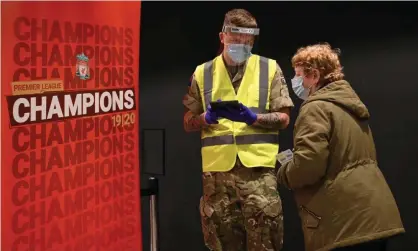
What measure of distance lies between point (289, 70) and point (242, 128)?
1.13 metres

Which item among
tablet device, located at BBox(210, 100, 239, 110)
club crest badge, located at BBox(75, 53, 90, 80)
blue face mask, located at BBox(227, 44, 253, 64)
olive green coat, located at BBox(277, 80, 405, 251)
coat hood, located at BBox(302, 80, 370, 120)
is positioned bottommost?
olive green coat, located at BBox(277, 80, 405, 251)

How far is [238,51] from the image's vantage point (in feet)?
9.45

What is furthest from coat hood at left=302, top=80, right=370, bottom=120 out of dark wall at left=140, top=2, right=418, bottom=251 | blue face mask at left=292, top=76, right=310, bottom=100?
dark wall at left=140, top=2, right=418, bottom=251

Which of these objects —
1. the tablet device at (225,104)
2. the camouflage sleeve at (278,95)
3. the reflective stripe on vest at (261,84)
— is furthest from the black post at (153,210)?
the camouflage sleeve at (278,95)

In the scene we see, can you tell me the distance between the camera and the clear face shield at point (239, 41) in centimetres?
286

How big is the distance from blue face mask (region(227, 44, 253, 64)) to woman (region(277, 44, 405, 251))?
0.56 metres

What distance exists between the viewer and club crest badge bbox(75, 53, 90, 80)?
7.83 feet

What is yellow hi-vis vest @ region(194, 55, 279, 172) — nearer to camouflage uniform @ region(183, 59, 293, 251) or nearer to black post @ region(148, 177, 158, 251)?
camouflage uniform @ region(183, 59, 293, 251)

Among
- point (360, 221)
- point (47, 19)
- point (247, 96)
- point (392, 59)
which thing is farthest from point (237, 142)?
point (392, 59)

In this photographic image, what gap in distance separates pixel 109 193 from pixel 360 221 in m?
1.09

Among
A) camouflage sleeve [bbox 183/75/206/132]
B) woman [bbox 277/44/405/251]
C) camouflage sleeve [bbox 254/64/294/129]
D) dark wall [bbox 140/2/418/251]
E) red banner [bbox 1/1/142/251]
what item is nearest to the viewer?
red banner [bbox 1/1/142/251]

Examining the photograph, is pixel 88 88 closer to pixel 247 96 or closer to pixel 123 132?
pixel 123 132

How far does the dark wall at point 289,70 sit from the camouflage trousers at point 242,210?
1.10m

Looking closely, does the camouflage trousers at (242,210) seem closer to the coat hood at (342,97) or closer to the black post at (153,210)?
the black post at (153,210)
